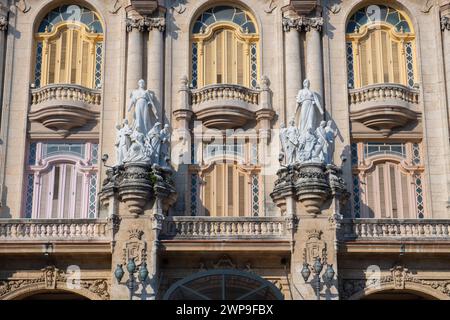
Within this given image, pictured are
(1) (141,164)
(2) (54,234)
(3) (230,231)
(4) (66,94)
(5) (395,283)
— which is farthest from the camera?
(4) (66,94)

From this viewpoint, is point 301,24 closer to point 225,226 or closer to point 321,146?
point 321,146

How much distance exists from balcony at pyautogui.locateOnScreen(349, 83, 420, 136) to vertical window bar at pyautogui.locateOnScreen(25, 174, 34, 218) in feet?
37.3

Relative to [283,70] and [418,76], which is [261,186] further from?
[418,76]

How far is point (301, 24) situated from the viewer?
33875 mm

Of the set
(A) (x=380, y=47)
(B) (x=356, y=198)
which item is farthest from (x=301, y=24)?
(B) (x=356, y=198)

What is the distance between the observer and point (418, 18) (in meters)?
34.6

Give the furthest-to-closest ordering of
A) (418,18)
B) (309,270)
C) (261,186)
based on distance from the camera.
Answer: (418,18)
(261,186)
(309,270)

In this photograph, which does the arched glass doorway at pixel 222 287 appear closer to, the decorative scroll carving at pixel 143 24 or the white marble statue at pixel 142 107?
the white marble statue at pixel 142 107

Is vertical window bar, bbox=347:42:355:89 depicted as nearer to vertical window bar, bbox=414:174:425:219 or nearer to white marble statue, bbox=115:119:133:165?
vertical window bar, bbox=414:174:425:219

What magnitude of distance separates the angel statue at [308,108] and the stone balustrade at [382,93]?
93.3 inches

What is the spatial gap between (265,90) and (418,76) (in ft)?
18.3

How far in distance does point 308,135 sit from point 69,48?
9852 millimetres

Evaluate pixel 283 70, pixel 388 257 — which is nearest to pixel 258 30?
pixel 283 70

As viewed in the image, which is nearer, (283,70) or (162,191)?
(162,191)
